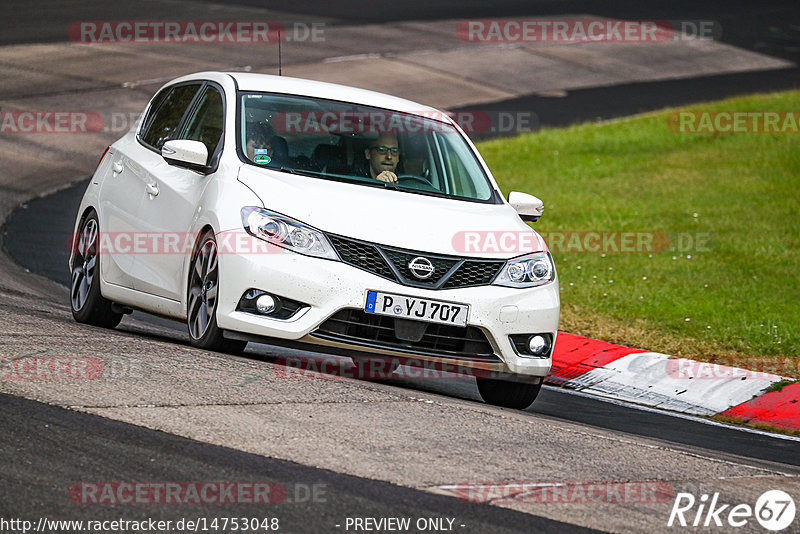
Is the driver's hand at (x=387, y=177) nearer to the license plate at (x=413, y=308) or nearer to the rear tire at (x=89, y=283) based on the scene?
the license plate at (x=413, y=308)

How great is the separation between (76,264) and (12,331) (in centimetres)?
180

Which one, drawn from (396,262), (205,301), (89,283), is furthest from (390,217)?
(89,283)

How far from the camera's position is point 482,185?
8.95 metres

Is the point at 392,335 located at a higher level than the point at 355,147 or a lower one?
lower

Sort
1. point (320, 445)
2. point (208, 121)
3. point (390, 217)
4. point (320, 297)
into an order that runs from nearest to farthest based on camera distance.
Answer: point (320, 445) → point (320, 297) → point (390, 217) → point (208, 121)

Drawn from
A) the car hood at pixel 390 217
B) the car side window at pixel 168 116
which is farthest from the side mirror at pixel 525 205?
the car side window at pixel 168 116

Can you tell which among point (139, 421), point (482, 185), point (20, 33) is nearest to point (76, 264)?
point (482, 185)

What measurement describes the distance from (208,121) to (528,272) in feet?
7.83

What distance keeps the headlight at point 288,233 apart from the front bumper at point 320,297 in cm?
5

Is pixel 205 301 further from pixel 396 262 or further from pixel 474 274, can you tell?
pixel 474 274

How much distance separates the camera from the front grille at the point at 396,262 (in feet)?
24.5

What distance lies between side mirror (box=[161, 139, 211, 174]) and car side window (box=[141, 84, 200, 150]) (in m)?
0.95

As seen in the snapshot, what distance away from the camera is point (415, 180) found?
341 inches

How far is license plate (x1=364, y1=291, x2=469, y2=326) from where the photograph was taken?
24.4ft
